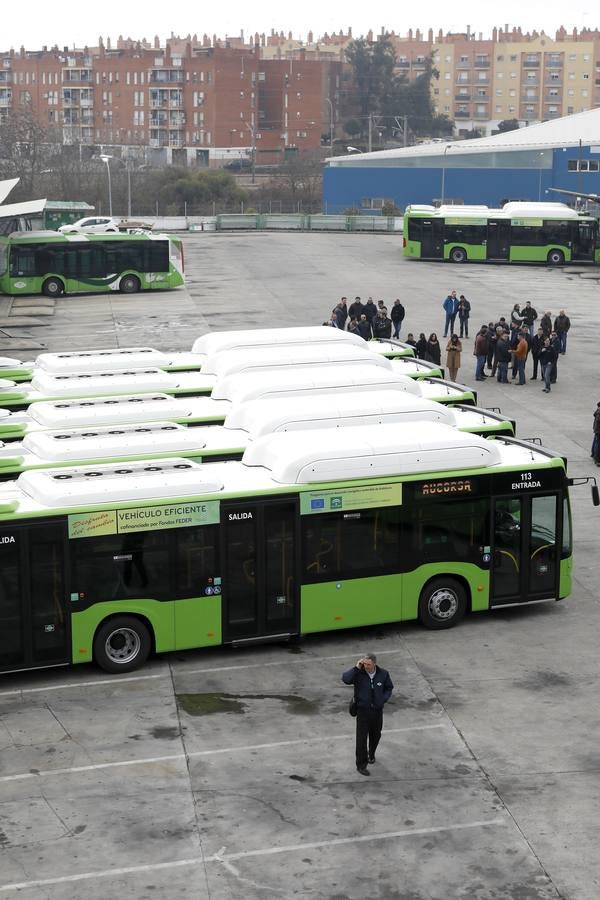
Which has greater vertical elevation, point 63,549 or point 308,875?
point 63,549

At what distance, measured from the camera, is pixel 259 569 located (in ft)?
52.5

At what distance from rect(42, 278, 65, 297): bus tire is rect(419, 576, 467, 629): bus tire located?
34990 millimetres

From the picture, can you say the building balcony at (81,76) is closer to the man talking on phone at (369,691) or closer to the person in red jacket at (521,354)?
the person in red jacket at (521,354)

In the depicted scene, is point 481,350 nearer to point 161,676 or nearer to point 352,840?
point 161,676

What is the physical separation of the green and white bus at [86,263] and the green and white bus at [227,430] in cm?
3051

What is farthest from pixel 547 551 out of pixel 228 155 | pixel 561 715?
pixel 228 155

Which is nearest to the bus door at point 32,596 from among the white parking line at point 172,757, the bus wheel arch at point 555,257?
the white parking line at point 172,757

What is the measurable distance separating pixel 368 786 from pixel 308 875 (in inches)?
71.1

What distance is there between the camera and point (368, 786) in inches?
499

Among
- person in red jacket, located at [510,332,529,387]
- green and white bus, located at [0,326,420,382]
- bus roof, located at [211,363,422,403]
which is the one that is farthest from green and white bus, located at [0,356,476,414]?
person in red jacket, located at [510,332,529,387]

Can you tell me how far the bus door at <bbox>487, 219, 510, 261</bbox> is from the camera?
192ft

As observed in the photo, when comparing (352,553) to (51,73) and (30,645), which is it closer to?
(30,645)

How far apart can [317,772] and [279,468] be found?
14.2ft

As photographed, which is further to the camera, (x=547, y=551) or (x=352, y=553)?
(x=547, y=551)
